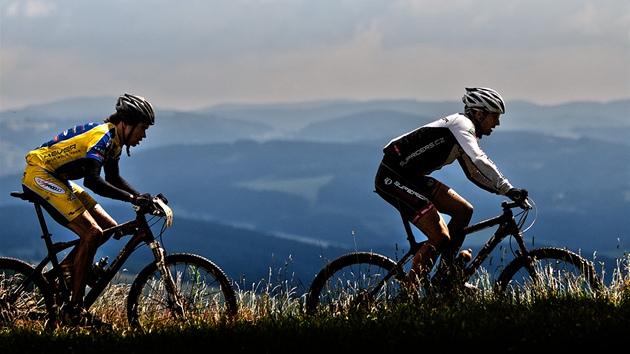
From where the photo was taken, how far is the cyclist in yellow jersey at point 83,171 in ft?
34.2

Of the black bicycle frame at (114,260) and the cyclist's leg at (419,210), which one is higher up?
the cyclist's leg at (419,210)

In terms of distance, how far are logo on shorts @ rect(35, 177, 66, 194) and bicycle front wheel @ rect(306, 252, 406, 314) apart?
2679mm

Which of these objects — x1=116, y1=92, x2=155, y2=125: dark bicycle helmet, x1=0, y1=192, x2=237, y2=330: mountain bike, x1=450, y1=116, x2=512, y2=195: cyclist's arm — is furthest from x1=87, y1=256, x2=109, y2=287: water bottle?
x1=450, y1=116, x2=512, y2=195: cyclist's arm

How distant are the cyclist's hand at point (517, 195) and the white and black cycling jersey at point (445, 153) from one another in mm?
55

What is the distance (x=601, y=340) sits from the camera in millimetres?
8773

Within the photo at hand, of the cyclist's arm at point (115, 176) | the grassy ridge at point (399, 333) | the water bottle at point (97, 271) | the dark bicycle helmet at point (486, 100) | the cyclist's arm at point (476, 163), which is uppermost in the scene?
the dark bicycle helmet at point (486, 100)

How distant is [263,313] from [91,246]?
1.81 metres

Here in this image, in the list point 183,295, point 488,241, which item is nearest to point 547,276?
point 488,241

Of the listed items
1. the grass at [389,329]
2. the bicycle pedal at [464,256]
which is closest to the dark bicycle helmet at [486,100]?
the bicycle pedal at [464,256]

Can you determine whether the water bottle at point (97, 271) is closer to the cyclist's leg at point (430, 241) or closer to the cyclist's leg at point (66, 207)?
the cyclist's leg at point (66, 207)

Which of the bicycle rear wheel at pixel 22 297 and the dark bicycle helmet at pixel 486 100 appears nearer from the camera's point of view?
the dark bicycle helmet at pixel 486 100

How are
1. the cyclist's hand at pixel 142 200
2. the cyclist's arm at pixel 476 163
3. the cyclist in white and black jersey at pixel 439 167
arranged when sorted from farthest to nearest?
the cyclist in white and black jersey at pixel 439 167, the cyclist's arm at pixel 476 163, the cyclist's hand at pixel 142 200

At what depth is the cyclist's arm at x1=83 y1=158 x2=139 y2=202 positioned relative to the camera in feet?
33.7

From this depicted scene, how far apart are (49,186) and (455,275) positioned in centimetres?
411
